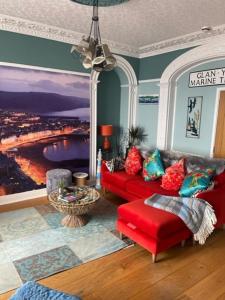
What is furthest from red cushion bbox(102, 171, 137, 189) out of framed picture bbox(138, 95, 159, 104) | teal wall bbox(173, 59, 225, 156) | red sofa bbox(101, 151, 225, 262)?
framed picture bbox(138, 95, 159, 104)

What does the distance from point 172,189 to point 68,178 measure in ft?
5.65

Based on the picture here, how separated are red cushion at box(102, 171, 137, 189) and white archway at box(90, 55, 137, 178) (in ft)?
1.87

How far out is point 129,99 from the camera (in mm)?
5105

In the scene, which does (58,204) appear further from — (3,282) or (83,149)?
(83,149)

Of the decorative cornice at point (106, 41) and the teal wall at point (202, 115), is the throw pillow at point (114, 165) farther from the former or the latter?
the decorative cornice at point (106, 41)

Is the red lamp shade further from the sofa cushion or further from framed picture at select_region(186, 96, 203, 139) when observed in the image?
framed picture at select_region(186, 96, 203, 139)

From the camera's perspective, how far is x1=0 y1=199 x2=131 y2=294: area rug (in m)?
2.35

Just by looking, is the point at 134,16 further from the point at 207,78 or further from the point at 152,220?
the point at 152,220

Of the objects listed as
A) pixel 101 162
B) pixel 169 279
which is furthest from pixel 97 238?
pixel 101 162

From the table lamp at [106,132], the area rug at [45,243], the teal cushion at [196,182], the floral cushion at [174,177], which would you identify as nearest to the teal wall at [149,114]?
the table lamp at [106,132]

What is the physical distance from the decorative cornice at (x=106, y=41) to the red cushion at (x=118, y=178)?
7.76 ft

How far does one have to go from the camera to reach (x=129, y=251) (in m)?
2.72

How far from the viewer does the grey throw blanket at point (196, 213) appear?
8.73ft

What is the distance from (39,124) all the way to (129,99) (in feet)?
6.76
